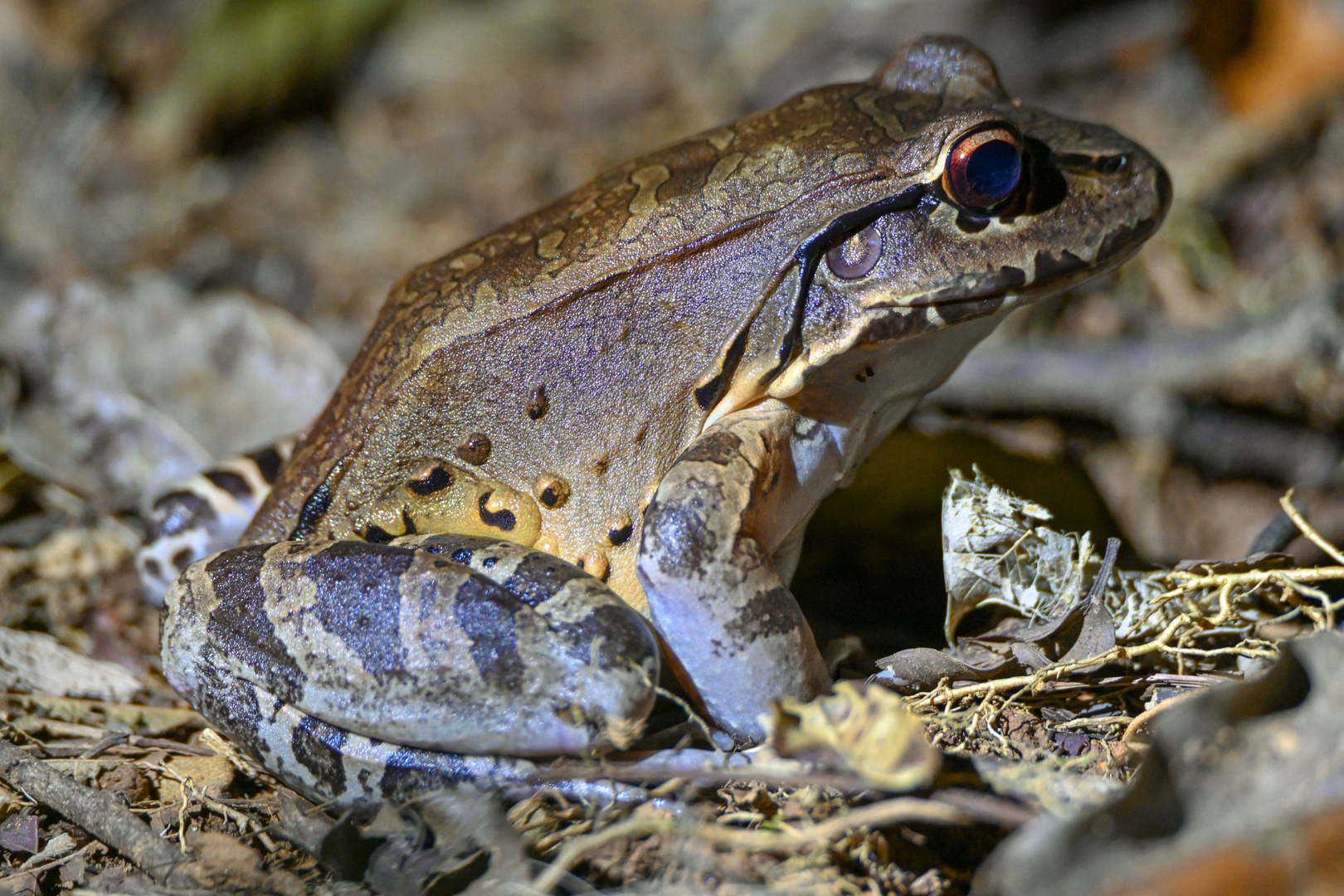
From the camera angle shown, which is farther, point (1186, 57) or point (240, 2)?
point (240, 2)

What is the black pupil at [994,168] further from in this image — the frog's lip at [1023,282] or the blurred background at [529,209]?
the blurred background at [529,209]

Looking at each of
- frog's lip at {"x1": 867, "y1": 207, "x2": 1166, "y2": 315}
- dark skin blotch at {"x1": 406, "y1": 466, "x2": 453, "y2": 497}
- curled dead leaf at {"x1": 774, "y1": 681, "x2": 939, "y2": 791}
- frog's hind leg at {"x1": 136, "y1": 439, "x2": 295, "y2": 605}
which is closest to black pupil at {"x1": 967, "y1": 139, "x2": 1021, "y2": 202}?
frog's lip at {"x1": 867, "y1": 207, "x2": 1166, "y2": 315}

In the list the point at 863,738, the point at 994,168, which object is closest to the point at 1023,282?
the point at 994,168

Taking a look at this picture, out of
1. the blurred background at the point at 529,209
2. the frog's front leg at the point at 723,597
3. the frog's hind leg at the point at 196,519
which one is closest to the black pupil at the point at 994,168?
the frog's front leg at the point at 723,597

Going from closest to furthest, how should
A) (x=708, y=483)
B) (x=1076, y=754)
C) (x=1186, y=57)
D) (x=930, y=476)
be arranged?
(x=1076, y=754)
(x=708, y=483)
(x=930, y=476)
(x=1186, y=57)

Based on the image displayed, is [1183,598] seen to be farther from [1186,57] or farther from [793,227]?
[1186,57]

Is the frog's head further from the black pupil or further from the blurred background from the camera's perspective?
the blurred background

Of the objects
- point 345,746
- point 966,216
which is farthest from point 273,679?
point 966,216

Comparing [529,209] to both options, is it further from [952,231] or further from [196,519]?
[952,231]
